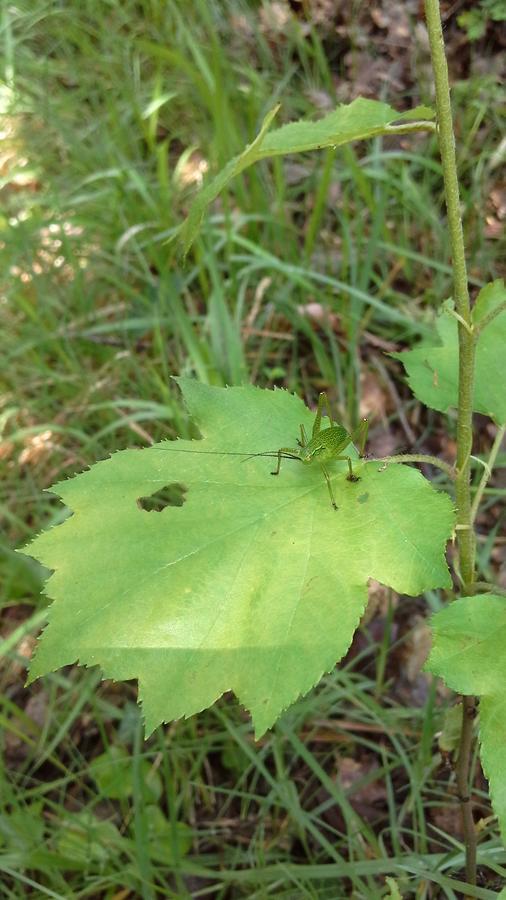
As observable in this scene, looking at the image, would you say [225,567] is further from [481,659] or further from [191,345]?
[191,345]

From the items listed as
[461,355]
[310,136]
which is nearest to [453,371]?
[461,355]

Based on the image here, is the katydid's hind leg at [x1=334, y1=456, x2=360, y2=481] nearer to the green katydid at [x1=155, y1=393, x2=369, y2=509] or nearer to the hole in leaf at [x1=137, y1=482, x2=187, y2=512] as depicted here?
the green katydid at [x1=155, y1=393, x2=369, y2=509]

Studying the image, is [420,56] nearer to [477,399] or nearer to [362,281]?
[362,281]

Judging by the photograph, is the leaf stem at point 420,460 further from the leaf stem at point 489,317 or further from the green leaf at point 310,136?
the green leaf at point 310,136

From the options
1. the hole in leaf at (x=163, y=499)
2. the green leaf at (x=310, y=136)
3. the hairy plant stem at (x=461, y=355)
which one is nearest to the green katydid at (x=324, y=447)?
the hairy plant stem at (x=461, y=355)

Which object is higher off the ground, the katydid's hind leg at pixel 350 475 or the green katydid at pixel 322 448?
the green katydid at pixel 322 448

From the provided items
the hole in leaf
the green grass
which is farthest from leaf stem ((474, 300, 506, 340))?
the hole in leaf

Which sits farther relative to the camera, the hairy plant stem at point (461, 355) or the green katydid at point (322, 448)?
the green katydid at point (322, 448)
